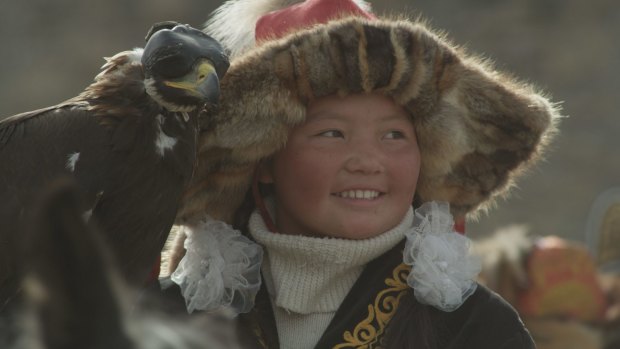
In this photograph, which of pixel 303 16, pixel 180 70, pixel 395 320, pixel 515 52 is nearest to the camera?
pixel 180 70

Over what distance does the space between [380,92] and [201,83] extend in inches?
25.6

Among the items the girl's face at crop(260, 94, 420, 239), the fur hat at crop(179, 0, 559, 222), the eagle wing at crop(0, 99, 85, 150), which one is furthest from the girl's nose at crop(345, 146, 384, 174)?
the eagle wing at crop(0, 99, 85, 150)

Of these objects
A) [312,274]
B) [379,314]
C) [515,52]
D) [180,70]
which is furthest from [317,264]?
[515,52]

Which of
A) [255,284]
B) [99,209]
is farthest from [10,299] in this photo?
[255,284]

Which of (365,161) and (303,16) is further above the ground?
(303,16)

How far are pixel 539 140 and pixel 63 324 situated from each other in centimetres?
234

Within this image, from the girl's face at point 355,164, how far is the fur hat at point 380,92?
0.04 metres

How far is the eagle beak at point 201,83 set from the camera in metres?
2.56

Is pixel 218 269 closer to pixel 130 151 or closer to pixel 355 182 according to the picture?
pixel 355 182

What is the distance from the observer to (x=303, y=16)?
10.9 ft

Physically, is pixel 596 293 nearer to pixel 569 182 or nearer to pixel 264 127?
pixel 264 127

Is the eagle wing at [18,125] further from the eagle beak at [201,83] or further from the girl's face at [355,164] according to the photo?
the girl's face at [355,164]

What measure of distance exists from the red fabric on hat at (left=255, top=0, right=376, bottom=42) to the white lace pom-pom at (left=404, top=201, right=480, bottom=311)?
0.56 meters

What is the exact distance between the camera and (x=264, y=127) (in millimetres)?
3062
